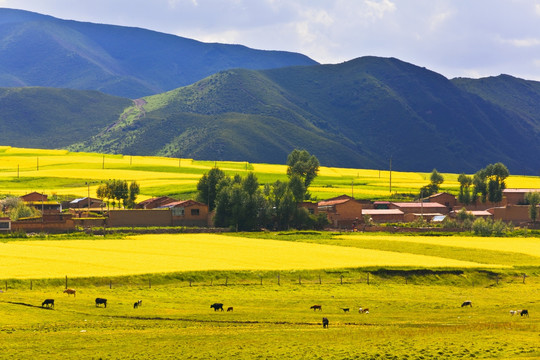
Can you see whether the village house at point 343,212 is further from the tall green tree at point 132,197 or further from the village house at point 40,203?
the village house at point 40,203

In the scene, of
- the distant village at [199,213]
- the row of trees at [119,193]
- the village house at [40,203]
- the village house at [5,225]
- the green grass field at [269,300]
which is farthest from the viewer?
the row of trees at [119,193]

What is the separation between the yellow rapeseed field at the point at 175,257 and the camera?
71875mm

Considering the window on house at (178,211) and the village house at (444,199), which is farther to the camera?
the village house at (444,199)

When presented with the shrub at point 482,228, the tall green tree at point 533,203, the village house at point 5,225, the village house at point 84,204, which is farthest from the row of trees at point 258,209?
the tall green tree at point 533,203

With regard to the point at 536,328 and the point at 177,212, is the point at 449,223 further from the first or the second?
the point at 536,328

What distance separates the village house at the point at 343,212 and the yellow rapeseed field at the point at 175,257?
147ft

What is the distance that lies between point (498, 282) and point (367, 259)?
1390cm

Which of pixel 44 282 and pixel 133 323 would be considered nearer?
pixel 133 323

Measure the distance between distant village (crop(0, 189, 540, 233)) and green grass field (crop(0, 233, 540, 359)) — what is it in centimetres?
2072

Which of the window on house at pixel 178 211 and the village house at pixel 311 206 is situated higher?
the village house at pixel 311 206

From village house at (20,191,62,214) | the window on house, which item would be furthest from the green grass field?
village house at (20,191,62,214)

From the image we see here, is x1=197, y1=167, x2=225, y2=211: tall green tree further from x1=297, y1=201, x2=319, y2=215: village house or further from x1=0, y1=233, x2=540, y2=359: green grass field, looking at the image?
x1=0, y1=233, x2=540, y2=359: green grass field

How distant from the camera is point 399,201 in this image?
182 m

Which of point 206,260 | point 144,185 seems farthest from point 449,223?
point 144,185
